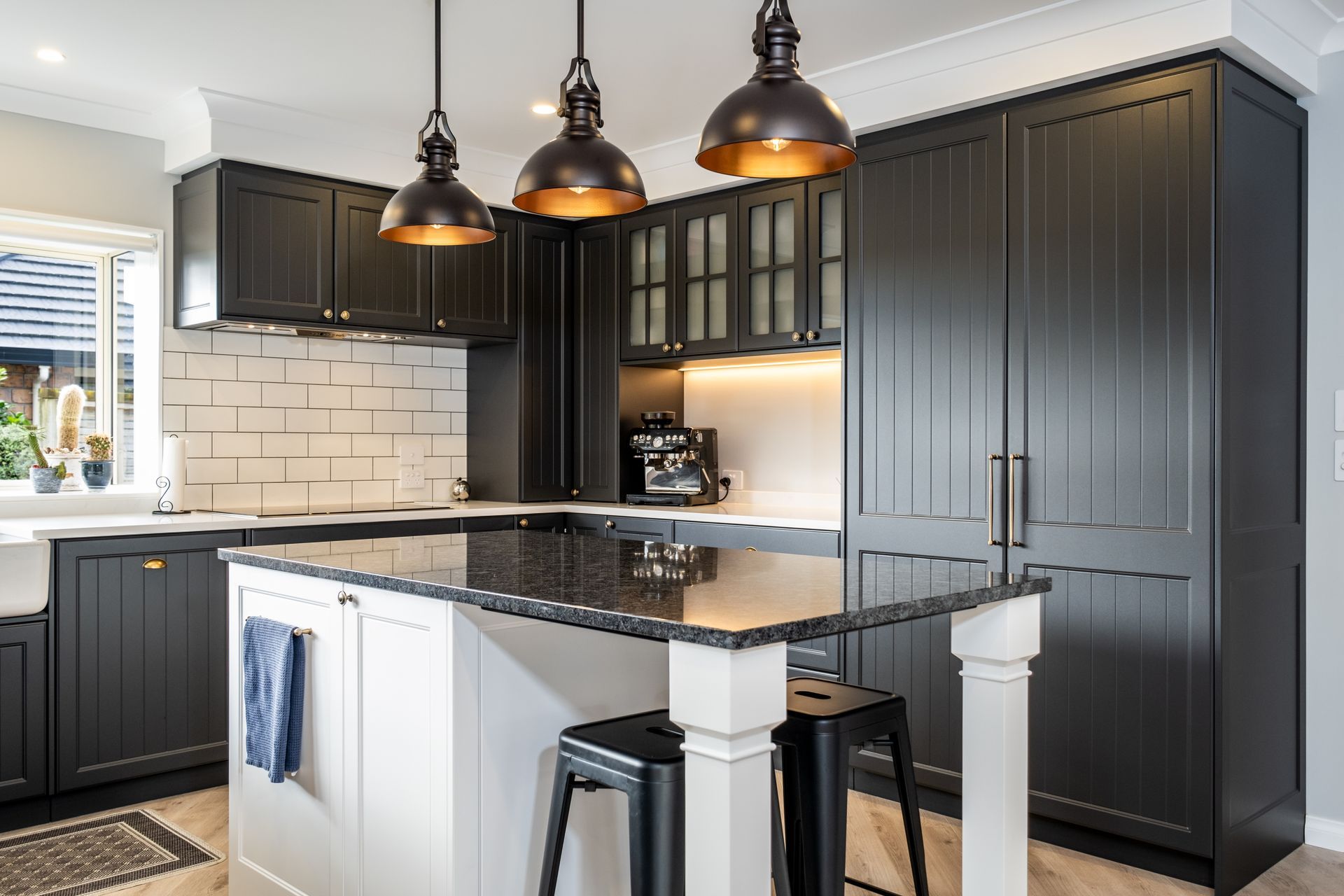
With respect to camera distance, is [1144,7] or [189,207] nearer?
[1144,7]

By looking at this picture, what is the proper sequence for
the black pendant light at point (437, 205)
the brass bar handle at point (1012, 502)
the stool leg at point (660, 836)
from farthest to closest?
the brass bar handle at point (1012, 502) < the black pendant light at point (437, 205) < the stool leg at point (660, 836)

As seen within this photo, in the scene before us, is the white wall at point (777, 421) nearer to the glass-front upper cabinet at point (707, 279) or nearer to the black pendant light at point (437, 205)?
the glass-front upper cabinet at point (707, 279)

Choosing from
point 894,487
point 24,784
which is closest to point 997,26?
point 894,487

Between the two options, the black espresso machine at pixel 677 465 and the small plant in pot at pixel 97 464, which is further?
the black espresso machine at pixel 677 465

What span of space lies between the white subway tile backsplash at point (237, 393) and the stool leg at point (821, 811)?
3.13 metres

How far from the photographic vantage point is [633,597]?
1.75 meters

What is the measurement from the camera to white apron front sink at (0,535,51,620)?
3.17 m

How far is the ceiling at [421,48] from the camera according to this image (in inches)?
121

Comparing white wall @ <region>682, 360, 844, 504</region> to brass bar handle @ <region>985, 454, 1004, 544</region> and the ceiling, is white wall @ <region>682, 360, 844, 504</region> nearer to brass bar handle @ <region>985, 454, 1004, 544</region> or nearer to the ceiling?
brass bar handle @ <region>985, 454, 1004, 544</region>

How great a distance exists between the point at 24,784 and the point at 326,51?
8.26ft

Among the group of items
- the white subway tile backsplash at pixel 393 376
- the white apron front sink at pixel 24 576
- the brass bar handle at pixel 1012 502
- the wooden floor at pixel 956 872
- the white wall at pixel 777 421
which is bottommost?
the wooden floor at pixel 956 872

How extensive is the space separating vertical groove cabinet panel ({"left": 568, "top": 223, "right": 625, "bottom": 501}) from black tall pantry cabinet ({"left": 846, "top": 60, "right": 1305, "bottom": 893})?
166 centimetres

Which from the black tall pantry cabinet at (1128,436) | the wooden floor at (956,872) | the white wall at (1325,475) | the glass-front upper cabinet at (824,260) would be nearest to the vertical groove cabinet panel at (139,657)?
the wooden floor at (956,872)

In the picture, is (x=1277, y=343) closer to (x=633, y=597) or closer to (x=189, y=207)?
(x=633, y=597)
